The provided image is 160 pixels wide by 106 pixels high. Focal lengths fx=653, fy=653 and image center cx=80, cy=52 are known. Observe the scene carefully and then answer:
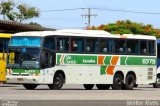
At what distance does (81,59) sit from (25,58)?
332 cm

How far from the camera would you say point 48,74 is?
33.3m

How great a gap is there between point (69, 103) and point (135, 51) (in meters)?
16.4

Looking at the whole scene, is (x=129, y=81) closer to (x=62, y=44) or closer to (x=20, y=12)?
(x=62, y=44)

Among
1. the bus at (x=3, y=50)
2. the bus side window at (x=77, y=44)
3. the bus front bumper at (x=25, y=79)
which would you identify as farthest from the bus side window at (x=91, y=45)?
the bus at (x=3, y=50)

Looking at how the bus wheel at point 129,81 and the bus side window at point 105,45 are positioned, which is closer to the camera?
the bus side window at point 105,45

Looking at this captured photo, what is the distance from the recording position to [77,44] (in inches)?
1371

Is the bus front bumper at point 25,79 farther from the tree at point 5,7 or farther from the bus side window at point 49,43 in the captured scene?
the tree at point 5,7

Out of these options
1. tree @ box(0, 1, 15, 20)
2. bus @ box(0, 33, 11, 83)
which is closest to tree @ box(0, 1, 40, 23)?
tree @ box(0, 1, 15, 20)

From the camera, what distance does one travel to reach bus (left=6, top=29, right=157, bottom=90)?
1304 inches

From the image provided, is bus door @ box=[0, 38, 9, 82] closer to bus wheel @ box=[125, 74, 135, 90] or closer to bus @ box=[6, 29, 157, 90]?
bus @ box=[6, 29, 157, 90]

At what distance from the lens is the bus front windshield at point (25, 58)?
33.0 m

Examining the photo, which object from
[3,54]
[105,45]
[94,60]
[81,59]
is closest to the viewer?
[81,59]

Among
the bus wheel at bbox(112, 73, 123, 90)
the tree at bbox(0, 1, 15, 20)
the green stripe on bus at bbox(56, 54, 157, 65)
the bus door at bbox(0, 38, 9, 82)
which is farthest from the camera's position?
the tree at bbox(0, 1, 15, 20)

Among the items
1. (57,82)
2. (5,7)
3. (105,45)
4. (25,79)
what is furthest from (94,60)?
(5,7)
